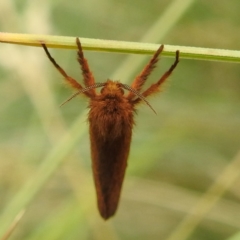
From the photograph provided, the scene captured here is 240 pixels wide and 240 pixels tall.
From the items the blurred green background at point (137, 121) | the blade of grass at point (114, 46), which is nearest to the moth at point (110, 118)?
the blade of grass at point (114, 46)

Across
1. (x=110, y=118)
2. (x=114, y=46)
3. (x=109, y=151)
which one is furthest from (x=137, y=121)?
(x=114, y=46)

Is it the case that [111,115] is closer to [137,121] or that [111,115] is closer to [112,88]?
[112,88]

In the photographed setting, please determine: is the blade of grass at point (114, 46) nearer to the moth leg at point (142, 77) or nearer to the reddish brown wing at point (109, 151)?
the moth leg at point (142, 77)

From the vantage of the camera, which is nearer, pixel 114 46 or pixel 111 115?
pixel 114 46

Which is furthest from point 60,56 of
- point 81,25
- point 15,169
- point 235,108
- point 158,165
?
point 235,108

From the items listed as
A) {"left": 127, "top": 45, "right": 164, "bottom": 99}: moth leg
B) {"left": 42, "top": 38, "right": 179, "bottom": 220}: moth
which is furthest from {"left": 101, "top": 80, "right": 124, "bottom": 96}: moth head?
{"left": 127, "top": 45, "right": 164, "bottom": 99}: moth leg
